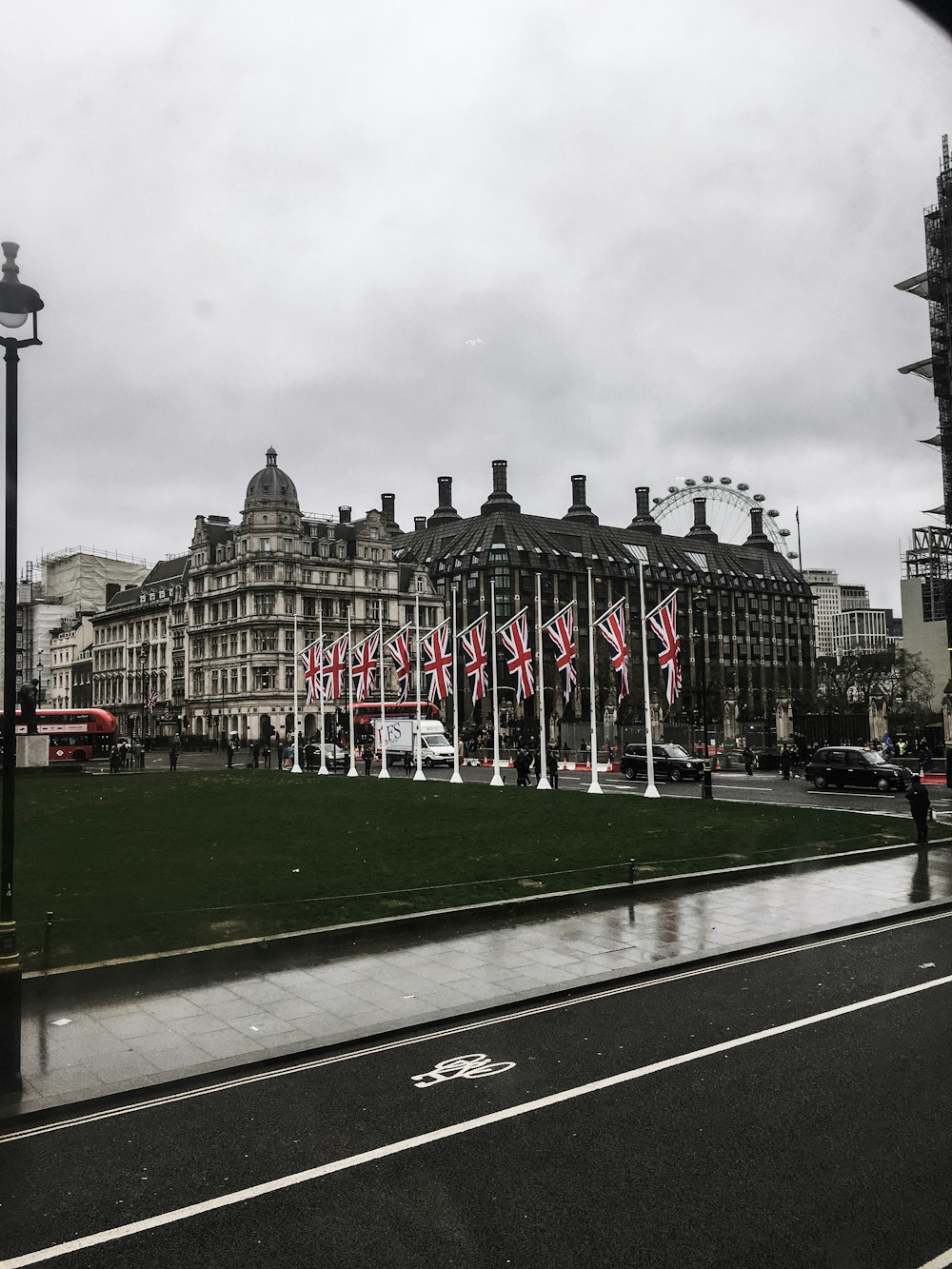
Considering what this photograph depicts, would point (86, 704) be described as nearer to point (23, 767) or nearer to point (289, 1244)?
point (23, 767)

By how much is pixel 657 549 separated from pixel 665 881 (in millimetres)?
129513

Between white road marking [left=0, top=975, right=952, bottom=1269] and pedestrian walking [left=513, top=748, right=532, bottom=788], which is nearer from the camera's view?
white road marking [left=0, top=975, right=952, bottom=1269]

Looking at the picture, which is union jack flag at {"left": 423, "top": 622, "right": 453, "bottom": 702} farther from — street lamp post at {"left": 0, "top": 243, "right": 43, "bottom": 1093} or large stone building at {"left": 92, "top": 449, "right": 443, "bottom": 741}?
large stone building at {"left": 92, "top": 449, "right": 443, "bottom": 741}

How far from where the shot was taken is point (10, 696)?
9688mm

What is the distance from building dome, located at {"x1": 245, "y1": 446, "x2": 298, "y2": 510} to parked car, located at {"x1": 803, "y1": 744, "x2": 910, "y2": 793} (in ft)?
252

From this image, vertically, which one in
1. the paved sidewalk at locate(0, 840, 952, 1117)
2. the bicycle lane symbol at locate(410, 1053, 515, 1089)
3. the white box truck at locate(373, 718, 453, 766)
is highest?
the white box truck at locate(373, 718, 453, 766)

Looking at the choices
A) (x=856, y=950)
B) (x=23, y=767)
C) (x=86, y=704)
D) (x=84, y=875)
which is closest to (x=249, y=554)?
(x=86, y=704)

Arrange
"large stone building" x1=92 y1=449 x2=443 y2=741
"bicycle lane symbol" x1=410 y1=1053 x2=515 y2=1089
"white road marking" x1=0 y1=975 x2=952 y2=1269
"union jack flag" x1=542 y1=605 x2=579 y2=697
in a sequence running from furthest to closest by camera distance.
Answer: "large stone building" x1=92 y1=449 x2=443 y2=741 → "union jack flag" x1=542 y1=605 x2=579 y2=697 → "bicycle lane symbol" x1=410 y1=1053 x2=515 y2=1089 → "white road marking" x1=0 y1=975 x2=952 y2=1269

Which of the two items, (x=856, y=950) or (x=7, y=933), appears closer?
(x=7, y=933)

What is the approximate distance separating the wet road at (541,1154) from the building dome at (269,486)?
99492 millimetres

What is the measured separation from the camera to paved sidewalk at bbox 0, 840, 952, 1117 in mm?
9391

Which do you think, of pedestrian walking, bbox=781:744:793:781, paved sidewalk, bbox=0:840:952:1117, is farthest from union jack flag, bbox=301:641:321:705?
paved sidewalk, bbox=0:840:952:1117

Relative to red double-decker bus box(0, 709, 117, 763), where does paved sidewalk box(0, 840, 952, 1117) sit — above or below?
below

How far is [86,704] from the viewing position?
13762 cm
